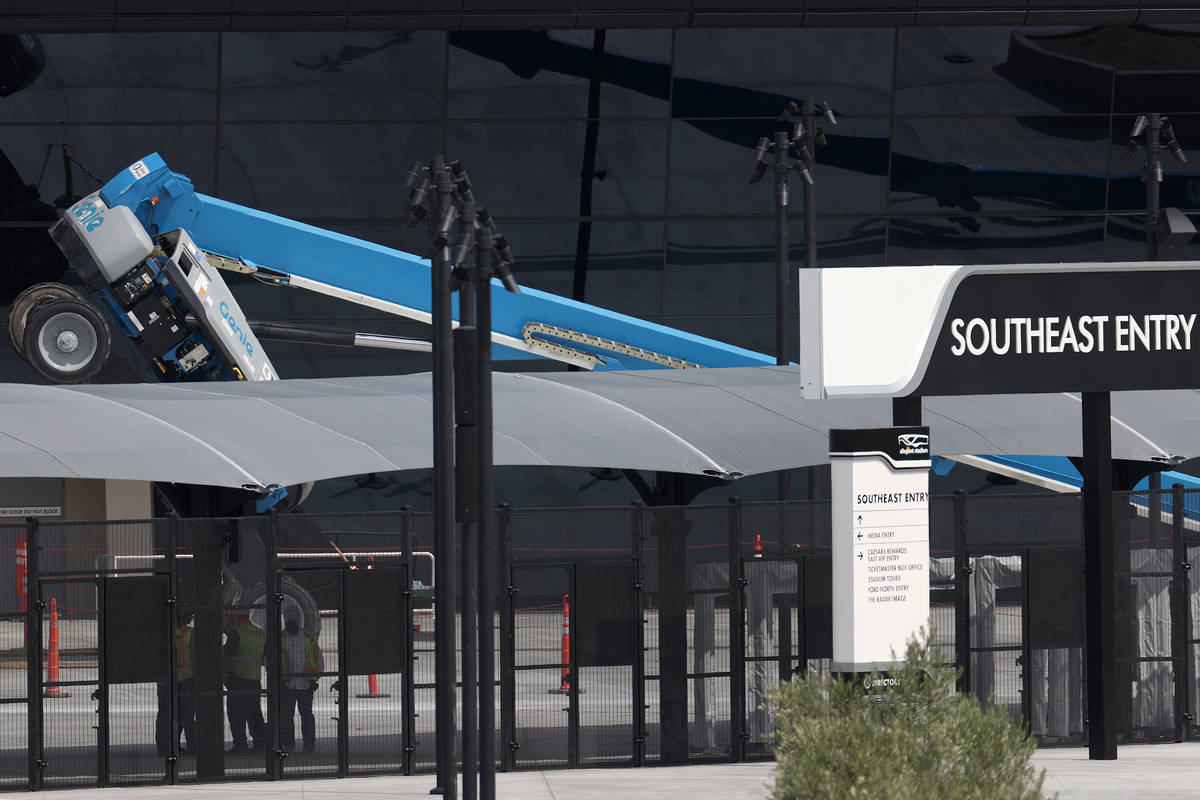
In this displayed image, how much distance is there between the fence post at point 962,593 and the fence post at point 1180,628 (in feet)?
7.22

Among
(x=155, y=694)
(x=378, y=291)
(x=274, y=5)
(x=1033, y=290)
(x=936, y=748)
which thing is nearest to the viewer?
(x=936, y=748)

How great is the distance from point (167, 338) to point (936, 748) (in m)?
10.7

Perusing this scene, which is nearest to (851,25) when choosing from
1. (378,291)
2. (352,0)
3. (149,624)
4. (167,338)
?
(352,0)

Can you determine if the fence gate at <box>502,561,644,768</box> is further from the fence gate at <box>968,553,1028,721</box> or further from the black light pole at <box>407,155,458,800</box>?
the fence gate at <box>968,553,1028,721</box>

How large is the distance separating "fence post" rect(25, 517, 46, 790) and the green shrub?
8095 mm

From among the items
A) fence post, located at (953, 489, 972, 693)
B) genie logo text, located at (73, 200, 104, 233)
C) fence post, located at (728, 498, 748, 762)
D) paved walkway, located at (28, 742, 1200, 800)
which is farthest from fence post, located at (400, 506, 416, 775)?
fence post, located at (953, 489, 972, 693)

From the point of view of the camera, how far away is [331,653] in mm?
A: 16844

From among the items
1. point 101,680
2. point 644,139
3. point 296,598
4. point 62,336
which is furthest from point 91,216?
point 644,139

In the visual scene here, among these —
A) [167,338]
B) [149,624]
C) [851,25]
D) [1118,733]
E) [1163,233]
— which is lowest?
[1118,733]

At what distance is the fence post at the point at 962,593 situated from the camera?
57.9 feet

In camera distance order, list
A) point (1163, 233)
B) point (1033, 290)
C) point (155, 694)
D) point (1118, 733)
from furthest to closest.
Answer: point (1163, 233)
point (1118, 733)
point (155, 694)
point (1033, 290)

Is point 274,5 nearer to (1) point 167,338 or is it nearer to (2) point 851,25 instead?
(2) point 851,25

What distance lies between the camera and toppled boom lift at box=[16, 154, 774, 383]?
57.9 feet

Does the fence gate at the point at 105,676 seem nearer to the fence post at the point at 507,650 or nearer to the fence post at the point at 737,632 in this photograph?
the fence post at the point at 507,650
